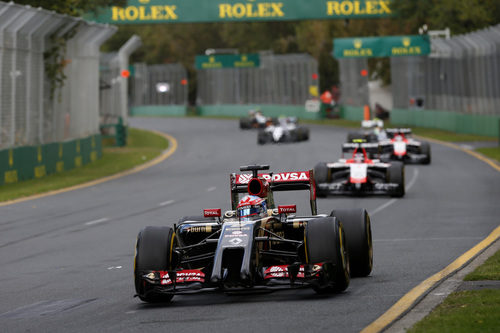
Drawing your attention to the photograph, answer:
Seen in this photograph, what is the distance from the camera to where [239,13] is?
162ft

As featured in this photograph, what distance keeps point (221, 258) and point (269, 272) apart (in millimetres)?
478

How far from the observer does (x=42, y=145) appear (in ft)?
103

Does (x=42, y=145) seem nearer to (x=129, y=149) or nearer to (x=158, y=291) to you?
(x=129, y=149)

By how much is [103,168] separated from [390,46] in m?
25.0

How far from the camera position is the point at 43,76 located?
3341 centimetres

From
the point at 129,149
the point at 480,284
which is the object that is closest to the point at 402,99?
the point at 129,149

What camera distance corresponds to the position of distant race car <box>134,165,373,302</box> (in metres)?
10.3

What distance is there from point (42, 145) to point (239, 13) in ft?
65.2

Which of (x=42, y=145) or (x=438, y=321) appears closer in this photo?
(x=438, y=321)

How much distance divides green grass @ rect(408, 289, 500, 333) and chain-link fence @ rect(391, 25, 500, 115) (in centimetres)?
3503

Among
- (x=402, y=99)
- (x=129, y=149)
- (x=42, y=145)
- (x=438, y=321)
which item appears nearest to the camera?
(x=438, y=321)

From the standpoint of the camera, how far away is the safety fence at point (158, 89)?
100 meters

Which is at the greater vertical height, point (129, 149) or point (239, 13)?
point (239, 13)

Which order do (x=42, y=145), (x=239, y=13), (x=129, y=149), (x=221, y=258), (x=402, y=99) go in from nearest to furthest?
1. (x=221, y=258)
2. (x=42, y=145)
3. (x=129, y=149)
4. (x=239, y=13)
5. (x=402, y=99)
